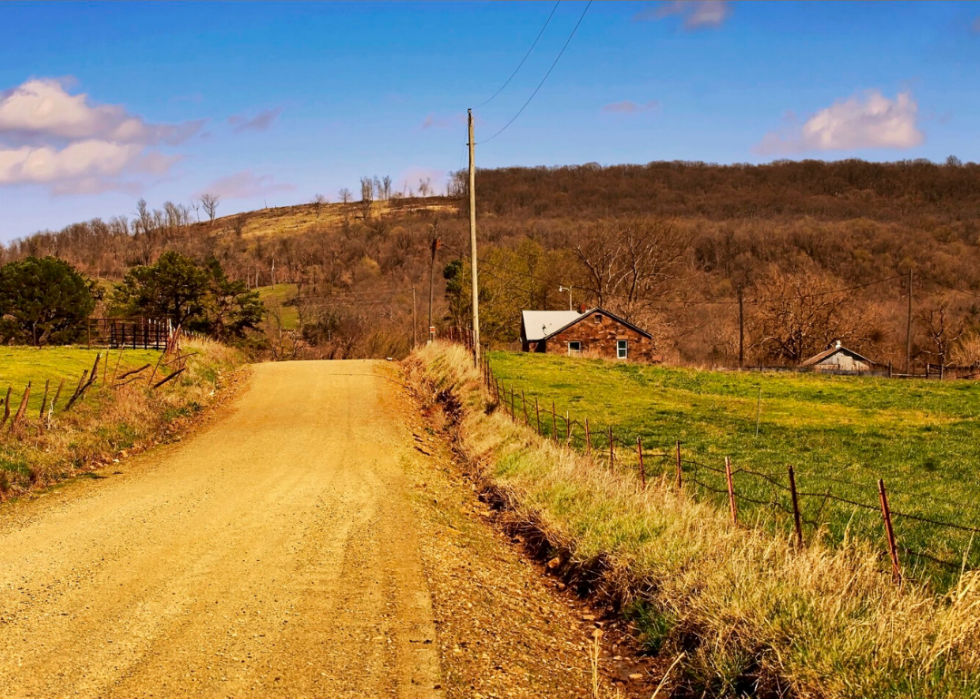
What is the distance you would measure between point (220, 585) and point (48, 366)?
27636 millimetres

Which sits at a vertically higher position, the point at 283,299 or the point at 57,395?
the point at 283,299

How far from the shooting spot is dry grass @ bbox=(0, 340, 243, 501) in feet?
44.0

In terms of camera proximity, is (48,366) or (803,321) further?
(803,321)

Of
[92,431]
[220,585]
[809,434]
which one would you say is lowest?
[809,434]

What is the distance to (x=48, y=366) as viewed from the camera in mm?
31281

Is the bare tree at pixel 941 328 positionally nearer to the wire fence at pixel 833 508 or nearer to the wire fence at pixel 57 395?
the wire fence at pixel 833 508

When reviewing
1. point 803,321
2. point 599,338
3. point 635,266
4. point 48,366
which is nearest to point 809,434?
point 48,366

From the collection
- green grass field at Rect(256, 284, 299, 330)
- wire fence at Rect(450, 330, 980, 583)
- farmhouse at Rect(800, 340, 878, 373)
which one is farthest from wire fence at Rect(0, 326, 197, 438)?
farmhouse at Rect(800, 340, 878, 373)

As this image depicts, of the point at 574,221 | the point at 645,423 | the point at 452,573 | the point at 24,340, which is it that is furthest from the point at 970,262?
the point at 452,573

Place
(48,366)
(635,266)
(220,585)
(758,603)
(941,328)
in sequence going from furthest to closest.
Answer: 1. (941,328)
2. (635,266)
3. (48,366)
4. (220,585)
5. (758,603)

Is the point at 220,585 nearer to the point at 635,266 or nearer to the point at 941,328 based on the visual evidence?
the point at 635,266

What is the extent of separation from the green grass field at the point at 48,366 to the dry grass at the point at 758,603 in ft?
55.7

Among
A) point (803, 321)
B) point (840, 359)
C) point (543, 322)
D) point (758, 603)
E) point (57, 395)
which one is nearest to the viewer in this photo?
point (758, 603)

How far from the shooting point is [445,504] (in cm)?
1263
